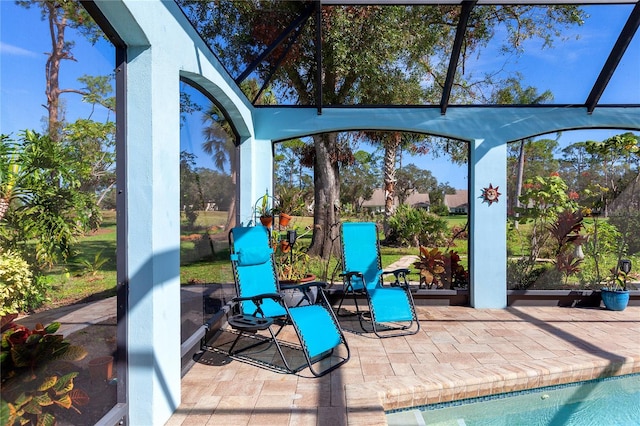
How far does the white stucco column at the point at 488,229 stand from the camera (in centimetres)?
633

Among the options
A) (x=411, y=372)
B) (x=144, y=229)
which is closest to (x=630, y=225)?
(x=411, y=372)

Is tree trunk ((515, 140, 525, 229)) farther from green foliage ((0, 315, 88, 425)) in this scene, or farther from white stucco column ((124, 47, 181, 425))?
green foliage ((0, 315, 88, 425))

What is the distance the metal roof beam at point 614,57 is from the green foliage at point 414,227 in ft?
8.78

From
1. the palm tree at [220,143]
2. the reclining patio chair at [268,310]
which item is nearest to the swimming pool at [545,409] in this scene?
the reclining patio chair at [268,310]

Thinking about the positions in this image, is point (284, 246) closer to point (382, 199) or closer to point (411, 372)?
point (382, 199)

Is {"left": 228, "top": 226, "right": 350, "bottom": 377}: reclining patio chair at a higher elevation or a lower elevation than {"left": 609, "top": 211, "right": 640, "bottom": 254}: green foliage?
lower

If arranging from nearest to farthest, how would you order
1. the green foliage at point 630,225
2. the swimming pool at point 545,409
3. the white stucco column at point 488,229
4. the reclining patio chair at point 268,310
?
the swimming pool at point 545,409 < the reclining patio chair at point 268,310 < the white stucco column at point 488,229 < the green foliage at point 630,225

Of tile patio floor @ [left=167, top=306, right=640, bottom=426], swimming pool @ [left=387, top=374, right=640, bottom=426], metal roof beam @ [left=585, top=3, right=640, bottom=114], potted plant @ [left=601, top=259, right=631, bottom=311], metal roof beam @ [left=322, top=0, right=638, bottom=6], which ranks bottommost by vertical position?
swimming pool @ [left=387, top=374, right=640, bottom=426]

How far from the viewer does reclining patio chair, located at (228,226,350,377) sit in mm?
3785

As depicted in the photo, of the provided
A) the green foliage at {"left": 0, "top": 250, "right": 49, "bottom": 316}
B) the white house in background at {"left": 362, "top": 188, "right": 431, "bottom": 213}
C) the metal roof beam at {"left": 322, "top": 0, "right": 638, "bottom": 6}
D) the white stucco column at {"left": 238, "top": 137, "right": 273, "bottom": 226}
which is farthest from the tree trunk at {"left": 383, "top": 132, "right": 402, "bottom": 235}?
the green foliage at {"left": 0, "top": 250, "right": 49, "bottom": 316}

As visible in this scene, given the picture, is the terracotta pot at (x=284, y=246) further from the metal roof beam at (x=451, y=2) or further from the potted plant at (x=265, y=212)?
the metal roof beam at (x=451, y=2)

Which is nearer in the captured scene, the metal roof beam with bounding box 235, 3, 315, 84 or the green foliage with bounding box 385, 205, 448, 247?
the metal roof beam with bounding box 235, 3, 315, 84

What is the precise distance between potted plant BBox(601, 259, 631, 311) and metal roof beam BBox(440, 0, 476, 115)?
348 cm

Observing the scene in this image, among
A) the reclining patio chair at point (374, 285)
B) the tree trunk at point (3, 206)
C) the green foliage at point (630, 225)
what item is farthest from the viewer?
the green foliage at point (630, 225)
